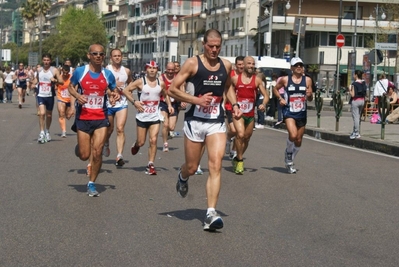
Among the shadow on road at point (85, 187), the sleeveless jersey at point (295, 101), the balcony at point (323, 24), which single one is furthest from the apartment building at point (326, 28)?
the shadow on road at point (85, 187)

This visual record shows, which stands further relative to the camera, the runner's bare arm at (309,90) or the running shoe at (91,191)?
the runner's bare arm at (309,90)

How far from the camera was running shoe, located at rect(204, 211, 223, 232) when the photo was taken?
8.69 m

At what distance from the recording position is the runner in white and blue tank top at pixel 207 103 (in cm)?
906

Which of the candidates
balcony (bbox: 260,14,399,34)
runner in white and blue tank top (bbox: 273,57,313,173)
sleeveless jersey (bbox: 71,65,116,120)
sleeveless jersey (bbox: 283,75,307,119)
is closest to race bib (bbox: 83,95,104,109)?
sleeveless jersey (bbox: 71,65,116,120)

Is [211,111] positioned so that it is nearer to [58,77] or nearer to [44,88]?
[58,77]

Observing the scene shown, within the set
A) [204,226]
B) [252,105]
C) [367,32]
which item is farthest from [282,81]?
[367,32]

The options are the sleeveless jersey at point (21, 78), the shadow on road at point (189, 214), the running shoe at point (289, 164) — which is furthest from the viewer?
the sleeveless jersey at point (21, 78)

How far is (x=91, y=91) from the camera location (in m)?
11.5

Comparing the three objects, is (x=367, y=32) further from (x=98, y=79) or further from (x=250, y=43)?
(x=98, y=79)

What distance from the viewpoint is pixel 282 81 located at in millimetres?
15156

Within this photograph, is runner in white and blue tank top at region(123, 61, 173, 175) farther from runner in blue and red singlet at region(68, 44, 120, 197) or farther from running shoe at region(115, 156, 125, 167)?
runner in blue and red singlet at region(68, 44, 120, 197)

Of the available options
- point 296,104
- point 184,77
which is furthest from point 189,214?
point 296,104

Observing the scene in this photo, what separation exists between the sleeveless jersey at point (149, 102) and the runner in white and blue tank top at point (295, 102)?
1.95 m

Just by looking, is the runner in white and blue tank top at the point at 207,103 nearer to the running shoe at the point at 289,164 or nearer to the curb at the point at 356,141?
the running shoe at the point at 289,164
